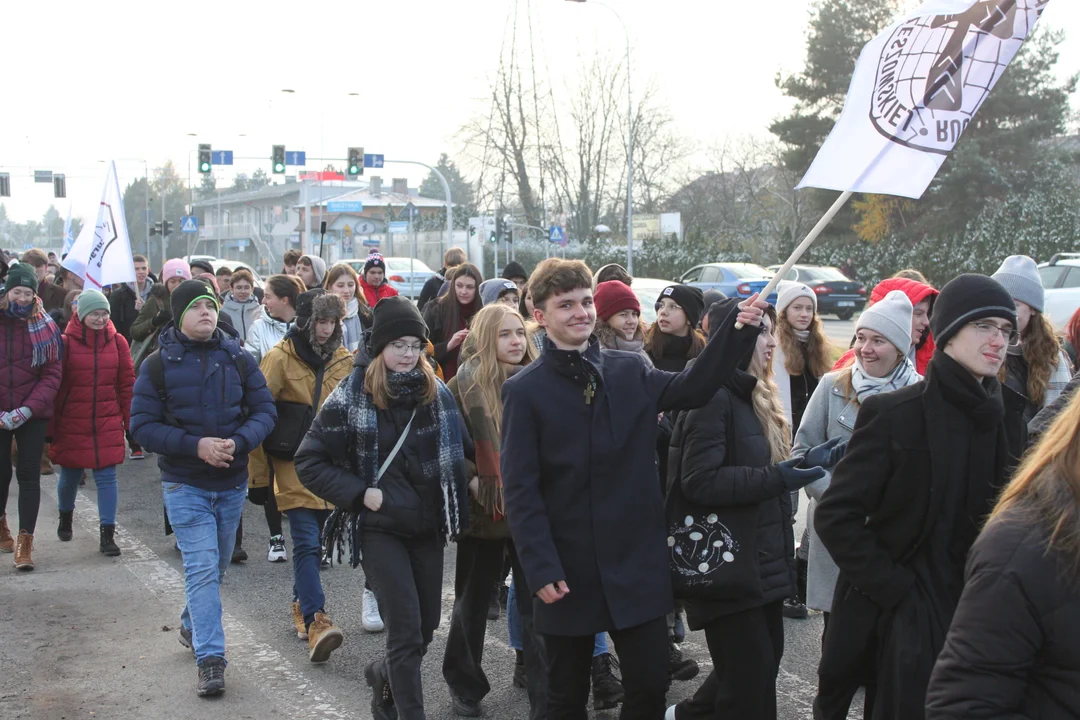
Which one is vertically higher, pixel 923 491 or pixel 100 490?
pixel 923 491

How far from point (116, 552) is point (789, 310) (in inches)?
195

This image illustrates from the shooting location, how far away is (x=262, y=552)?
8023 millimetres

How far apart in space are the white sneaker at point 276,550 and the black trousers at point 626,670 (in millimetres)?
4382

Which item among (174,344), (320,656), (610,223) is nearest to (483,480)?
(320,656)

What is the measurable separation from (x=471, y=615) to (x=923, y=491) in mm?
2563

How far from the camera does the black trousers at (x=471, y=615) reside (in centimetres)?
501

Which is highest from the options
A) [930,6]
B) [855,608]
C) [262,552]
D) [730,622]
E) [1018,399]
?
[930,6]

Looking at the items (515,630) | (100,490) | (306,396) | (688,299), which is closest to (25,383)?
(100,490)

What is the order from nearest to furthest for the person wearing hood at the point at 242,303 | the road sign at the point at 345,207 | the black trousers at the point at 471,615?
the black trousers at the point at 471,615, the person wearing hood at the point at 242,303, the road sign at the point at 345,207

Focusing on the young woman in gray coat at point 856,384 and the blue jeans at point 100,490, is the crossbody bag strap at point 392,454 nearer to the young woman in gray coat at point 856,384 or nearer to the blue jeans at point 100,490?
the young woman in gray coat at point 856,384

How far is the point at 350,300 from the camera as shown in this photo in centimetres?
859

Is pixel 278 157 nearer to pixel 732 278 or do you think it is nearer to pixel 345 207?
pixel 732 278

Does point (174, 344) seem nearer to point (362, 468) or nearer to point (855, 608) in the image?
point (362, 468)

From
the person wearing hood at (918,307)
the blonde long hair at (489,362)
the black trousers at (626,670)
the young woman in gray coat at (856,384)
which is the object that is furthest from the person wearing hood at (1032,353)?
the black trousers at (626,670)
